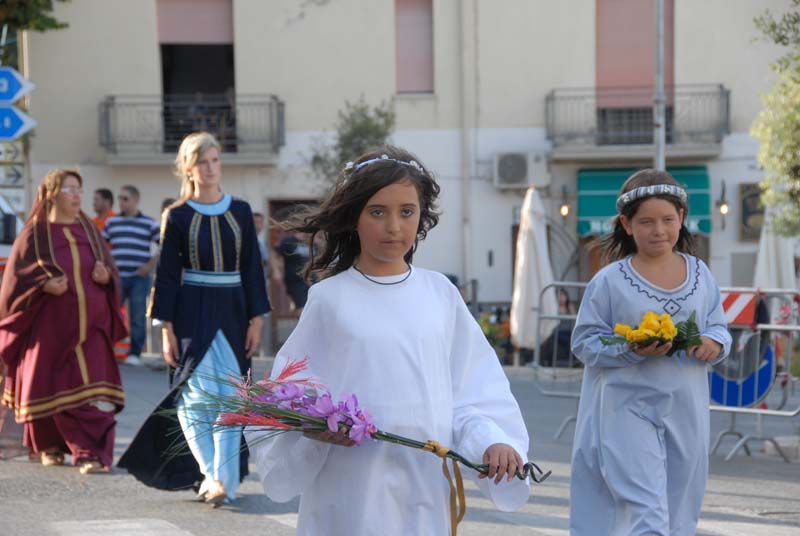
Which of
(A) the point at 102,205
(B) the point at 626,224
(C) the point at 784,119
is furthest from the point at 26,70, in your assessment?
(B) the point at 626,224

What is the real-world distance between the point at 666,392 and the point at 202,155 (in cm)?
310

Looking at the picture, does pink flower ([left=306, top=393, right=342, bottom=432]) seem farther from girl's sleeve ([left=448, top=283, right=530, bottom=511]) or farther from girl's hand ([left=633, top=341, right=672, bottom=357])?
girl's hand ([left=633, top=341, right=672, bottom=357])

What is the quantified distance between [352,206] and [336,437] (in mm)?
804

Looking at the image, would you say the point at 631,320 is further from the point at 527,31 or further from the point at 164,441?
the point at 527,31

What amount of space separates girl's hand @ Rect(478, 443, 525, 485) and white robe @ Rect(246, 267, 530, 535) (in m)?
0.03

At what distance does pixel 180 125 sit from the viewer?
2669 cm

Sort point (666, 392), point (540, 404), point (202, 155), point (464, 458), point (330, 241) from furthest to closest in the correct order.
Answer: point (540, 404) → point (202, 155) → point (666, 392) → point (330, 241) → point (464, 458)

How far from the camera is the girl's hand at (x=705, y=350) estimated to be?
5699 millimetres

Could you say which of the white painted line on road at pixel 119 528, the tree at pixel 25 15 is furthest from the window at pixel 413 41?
the white painted line on road at pixel 119 528

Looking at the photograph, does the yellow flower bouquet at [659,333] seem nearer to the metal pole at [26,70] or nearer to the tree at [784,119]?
the tree at [784,119]

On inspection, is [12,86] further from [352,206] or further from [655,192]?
[352,206]

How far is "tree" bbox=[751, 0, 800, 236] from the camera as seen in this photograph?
416 inches

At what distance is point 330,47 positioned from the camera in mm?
26500

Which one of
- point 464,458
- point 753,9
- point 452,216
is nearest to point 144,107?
point 452,216
